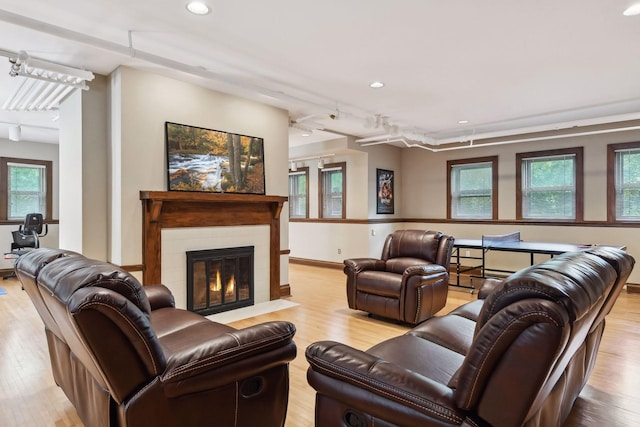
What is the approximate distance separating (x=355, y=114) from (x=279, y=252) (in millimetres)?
2293

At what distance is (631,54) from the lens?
132 inches

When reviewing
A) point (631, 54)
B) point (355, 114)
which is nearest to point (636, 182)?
point (631, 54)

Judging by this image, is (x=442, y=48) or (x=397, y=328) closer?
(x=442, y=48)

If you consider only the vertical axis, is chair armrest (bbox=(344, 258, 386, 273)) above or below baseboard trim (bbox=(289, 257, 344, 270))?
above

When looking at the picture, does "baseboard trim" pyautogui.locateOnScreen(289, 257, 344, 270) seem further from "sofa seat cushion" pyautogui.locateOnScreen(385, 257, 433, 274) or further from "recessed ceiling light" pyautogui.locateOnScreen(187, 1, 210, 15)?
"recessed ceiling light" pyautogui.locateOnScreen(187, 1, 210, 15)

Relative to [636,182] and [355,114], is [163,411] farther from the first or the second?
[636,182]

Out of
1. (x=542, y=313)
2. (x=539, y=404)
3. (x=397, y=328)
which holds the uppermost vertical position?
(x=542, y=313)

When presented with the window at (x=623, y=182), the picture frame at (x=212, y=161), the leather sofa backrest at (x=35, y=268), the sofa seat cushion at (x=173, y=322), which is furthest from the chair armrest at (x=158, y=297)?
the window at (x=623, y=182)

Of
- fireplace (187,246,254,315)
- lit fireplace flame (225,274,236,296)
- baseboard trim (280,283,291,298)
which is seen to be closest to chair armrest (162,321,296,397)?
fireplace (187,246,254,315)

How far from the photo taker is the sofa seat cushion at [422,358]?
1752 millimetres

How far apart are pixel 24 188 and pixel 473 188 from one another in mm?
8772

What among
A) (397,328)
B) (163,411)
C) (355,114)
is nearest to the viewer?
(163,411)

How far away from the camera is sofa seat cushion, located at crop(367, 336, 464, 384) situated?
175 centimetres

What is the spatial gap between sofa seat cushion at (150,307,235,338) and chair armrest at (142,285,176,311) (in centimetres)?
8
